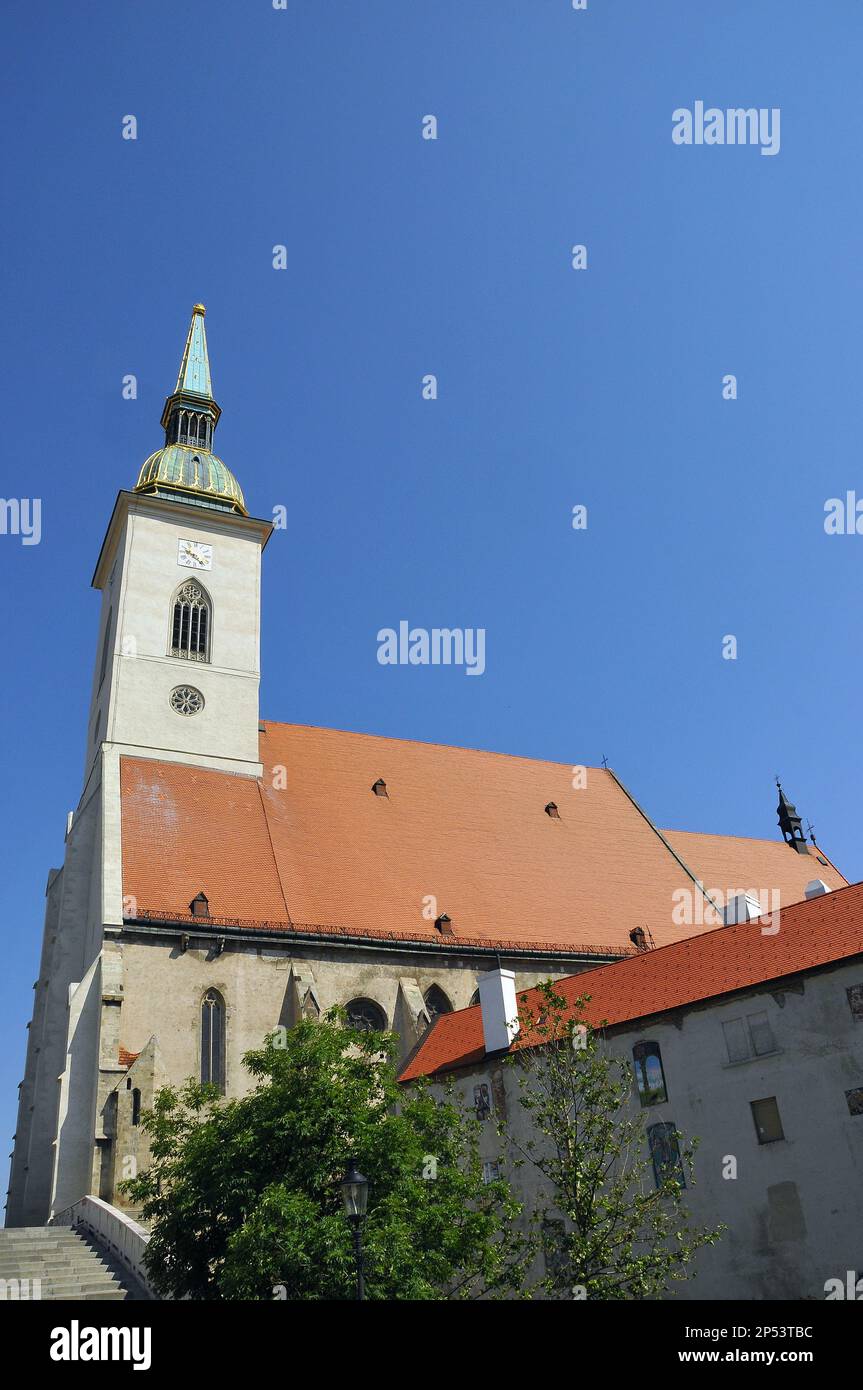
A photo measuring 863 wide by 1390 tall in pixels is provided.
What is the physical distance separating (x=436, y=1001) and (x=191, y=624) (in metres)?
13.8

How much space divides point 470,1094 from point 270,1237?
9.33 m

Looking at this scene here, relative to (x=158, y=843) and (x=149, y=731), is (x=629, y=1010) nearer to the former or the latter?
(x=158, y=843)

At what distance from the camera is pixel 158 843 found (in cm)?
2675

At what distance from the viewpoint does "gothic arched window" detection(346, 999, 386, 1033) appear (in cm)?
2600

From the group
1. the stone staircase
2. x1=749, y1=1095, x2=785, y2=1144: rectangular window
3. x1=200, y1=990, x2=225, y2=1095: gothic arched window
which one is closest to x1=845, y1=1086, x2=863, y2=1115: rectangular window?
x1=749, y1=1095, x2=785, y2=1144: rectangular window

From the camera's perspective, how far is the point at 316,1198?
552 inches

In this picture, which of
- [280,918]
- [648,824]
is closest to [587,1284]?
[280,918]

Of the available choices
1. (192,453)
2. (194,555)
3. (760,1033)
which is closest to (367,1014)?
(760,1033)

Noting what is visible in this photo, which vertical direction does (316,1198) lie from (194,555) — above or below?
below

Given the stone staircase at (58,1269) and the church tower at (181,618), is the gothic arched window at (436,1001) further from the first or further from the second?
the stone staircase at (58,1269)

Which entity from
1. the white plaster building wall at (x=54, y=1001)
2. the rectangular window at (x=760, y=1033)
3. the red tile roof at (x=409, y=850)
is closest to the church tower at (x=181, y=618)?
the red tile roof at (x=409, y=850)

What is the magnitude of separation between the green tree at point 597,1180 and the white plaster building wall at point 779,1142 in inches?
17.3

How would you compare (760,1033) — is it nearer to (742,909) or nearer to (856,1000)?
(856,1000)

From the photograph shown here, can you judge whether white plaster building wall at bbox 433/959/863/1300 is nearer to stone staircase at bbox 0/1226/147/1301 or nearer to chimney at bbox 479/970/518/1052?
chimney at bbox 479/970/518/1052
